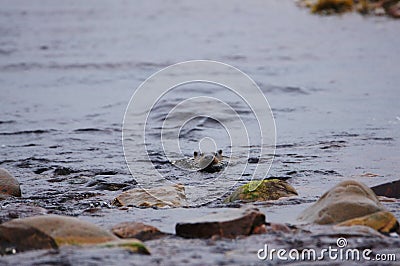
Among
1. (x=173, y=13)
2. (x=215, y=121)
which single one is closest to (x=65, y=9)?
(x=173, y=13)

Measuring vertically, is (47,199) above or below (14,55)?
below

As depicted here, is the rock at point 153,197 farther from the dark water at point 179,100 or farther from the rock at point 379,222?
the rock at point 379,222

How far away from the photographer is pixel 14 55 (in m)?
13.7

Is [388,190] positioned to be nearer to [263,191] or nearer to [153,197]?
[263,191]

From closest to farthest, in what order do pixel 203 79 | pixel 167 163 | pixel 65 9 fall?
pixel 167 163 < pixel 203 79 < pixel 65 9

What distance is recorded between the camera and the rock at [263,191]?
4.91 m

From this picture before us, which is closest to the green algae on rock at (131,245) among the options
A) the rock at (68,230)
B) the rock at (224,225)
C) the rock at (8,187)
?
the rock at (68,230)

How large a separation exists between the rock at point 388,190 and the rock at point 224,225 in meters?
1.24

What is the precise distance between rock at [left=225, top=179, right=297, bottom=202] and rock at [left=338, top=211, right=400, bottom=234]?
3.06ft

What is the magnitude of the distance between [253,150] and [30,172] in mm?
1882

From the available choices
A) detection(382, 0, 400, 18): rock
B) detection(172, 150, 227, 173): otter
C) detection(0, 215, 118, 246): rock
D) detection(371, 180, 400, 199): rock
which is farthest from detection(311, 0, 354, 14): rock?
detection(0, 215, 118, 246): rock

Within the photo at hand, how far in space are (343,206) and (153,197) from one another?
133cm

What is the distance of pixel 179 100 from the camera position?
9461 mm

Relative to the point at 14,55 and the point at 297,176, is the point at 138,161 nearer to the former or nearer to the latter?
the point at 297,176
